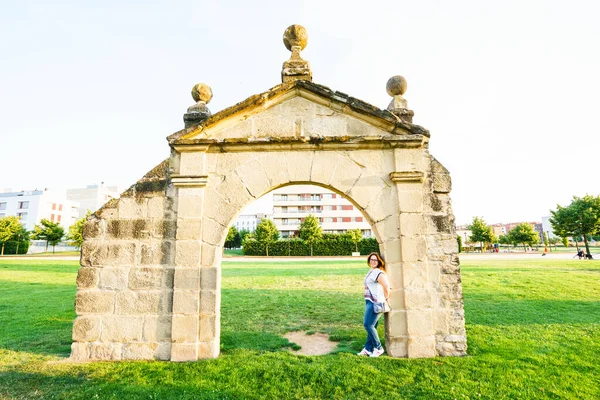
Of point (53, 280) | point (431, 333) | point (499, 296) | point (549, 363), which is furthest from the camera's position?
point (53, 280)

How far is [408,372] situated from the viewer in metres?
3.68

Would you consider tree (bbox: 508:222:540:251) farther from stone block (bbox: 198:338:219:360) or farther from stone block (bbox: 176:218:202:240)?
stone block (bbox: 176:218:202:240)

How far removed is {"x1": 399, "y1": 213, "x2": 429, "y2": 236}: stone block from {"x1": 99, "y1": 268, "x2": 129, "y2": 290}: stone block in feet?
12.7

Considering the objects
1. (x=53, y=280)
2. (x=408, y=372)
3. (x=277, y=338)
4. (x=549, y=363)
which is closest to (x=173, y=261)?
(x=277, y=338)

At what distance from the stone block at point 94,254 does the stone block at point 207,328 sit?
1631 millimetres

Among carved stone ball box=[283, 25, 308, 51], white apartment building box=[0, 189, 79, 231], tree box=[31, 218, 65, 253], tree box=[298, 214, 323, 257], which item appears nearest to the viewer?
carved stone ball box=[283, 25, 308, 51]

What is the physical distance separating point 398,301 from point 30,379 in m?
4.46

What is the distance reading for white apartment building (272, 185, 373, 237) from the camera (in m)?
51.8

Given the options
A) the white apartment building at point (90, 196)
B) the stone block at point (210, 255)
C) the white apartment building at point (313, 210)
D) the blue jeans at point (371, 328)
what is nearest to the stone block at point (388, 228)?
the blue jeans at point (371, 328)

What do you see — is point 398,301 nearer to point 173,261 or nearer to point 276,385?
point 276,385

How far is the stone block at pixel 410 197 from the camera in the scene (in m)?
4.47

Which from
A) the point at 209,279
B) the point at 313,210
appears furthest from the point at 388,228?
the point at 313,210

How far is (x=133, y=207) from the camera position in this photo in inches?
180

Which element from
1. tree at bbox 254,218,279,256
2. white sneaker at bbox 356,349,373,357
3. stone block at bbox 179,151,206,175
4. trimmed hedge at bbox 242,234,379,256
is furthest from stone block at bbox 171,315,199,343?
tree at bbox 254,218,279,256
